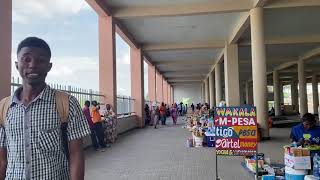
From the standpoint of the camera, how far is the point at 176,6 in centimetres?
1441

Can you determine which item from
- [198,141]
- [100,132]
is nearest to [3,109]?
Result: [100,132]

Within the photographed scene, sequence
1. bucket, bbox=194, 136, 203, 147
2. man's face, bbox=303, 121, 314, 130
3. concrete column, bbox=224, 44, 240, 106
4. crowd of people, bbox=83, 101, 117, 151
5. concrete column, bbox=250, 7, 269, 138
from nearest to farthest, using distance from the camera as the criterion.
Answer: man's face, bbox=303, 121, 314, 130 < crowd of people, bbox=83, 101, 117, 151 < bucket, bbox=194, 136, 203, 147 < concrete column, bbox=250, 7, 269, 138 < concrete column, bbox=224, 44, 240, 106

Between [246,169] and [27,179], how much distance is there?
646 cm

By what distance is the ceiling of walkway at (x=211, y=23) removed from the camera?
1411cm

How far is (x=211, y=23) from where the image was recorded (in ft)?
57.4

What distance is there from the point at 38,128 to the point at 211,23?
52.9 feet

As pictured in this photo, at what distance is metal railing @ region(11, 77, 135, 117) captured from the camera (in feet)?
32.6

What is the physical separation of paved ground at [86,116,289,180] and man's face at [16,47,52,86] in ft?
18.1

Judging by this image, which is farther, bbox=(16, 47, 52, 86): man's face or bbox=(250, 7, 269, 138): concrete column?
bbox=(250, 7, 269, 138): concrete column

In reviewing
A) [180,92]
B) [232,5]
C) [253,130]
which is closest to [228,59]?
[232,5]

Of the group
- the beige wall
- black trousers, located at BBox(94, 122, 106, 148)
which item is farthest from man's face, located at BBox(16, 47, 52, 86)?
the beige wall

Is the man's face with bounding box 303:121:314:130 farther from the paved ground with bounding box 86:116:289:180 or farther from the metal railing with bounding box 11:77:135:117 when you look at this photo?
the metal railing with bounding box 11:77:135:117

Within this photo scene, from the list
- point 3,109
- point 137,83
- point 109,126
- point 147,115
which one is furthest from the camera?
point 147,115

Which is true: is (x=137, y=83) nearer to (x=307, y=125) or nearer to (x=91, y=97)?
(x=91, y=97)
